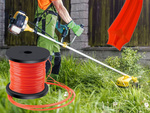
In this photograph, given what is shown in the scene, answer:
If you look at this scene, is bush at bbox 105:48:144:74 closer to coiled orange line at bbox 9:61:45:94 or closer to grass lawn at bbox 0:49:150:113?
grass lawn at bbox 0:49:150:113

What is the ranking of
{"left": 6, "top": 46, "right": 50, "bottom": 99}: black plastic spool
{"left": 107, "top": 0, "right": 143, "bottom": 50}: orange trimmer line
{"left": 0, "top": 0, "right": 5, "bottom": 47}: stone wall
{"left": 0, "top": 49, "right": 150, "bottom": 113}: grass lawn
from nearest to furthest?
{"left": 6, "top": 46, "right": 50, "bottom": 99}: black plastic spool < {"left": 0, "top": 49, "right": 150, "bottom": 113}: grass lawn < {"left": 107, "top": 0, "right": 143, "bottom": 50}: orange trimmer line < {"left": 0, "top": 0, "right": 5, "bottom": 47}: stone wall

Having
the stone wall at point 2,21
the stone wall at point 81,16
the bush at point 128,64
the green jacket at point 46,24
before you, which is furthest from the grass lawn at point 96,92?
the stone wall at point 2,21

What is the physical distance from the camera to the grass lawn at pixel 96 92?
1934mm

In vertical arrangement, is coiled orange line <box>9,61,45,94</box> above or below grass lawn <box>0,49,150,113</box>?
above

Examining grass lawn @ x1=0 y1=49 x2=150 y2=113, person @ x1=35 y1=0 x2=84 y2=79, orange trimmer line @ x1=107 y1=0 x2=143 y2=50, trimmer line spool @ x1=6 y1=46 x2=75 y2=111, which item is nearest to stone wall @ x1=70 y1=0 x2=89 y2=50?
grass lawn @ x1=0 y1=49 x2=150 y2=113

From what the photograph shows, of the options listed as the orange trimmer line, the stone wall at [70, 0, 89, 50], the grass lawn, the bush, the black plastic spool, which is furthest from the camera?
the stone wall at [70, 0, 89, 50]

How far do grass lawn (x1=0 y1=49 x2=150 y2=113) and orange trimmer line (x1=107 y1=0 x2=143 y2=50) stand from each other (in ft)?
2.45

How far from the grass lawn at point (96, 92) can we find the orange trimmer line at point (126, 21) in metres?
0.75

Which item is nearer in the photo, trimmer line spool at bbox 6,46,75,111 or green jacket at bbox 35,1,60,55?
trimmer line spool at bbox 6,46,75,111

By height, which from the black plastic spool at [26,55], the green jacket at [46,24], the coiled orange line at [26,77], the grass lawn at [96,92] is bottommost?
the grass lawn at [96,92]

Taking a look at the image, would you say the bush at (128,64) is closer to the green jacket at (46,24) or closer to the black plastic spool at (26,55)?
the green jacket at (46,24)

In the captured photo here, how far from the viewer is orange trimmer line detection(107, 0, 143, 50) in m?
3.00

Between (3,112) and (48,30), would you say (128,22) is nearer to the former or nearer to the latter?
(48,30)

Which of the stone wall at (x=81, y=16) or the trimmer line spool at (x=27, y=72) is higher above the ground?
→ the stone wall at (x=81, y=16)
